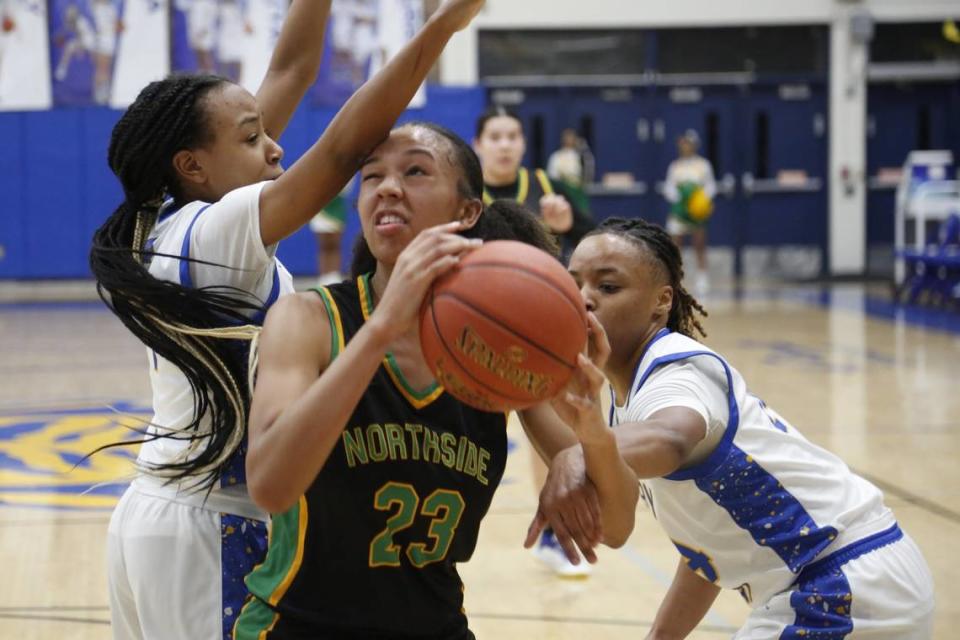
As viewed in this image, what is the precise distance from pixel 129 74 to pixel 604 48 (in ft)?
22.0

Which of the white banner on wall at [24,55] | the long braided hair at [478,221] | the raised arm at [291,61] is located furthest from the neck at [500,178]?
the white banner on wall at [24,55]

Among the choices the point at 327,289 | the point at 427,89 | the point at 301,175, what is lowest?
the point at 327,289

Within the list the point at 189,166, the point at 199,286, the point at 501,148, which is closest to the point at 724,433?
the point at 199,286

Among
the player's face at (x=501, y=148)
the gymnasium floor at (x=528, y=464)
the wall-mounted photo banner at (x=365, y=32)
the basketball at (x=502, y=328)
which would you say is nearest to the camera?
the basketball at (x=502, y=328)

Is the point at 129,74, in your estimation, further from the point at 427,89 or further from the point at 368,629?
the point at 368,629

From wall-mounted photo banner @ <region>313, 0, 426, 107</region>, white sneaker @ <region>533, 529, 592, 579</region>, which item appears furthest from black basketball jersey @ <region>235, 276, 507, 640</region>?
Result: wall-mounted photo banner @ <region>313, 0, 426, 107</region>

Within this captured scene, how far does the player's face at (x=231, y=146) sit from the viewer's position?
245 centimetres

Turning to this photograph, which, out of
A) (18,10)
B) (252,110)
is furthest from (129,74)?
(252,110)

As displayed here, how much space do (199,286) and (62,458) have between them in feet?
14.9

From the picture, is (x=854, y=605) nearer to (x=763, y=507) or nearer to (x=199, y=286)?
(x=763, y=507)

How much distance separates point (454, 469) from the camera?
2049mm

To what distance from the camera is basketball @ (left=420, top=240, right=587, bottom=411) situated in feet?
5.80

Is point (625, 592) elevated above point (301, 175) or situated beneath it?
situated beneath

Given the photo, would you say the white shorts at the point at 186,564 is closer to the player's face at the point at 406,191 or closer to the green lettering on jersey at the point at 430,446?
the green lettering on jersey at the point at 430,446
